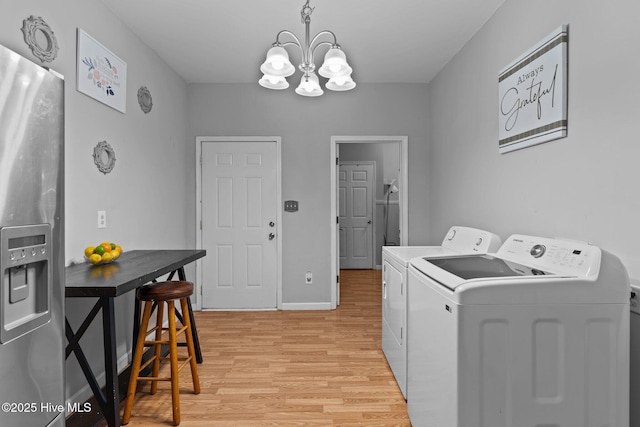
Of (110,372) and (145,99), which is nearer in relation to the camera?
(110,372)

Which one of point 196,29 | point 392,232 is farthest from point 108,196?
point 392,232

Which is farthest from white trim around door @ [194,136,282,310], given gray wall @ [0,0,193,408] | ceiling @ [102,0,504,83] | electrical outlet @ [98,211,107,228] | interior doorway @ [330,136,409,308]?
electrical outlet @ [98,211,107,228]

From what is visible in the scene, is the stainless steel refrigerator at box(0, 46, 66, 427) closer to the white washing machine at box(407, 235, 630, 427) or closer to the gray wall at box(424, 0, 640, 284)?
the white washing machine at box(407, 235, 630, 427)

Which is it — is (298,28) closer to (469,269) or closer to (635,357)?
(469,269)

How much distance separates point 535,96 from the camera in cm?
204

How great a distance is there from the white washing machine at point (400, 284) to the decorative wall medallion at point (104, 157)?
2.04 meters

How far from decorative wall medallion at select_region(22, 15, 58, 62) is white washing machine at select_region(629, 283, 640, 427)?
292cm

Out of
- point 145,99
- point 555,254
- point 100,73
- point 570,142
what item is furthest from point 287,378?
point 145,99

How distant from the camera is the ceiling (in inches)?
99.3

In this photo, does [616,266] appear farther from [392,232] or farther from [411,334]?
[392,232]

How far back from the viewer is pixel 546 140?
1952 mm

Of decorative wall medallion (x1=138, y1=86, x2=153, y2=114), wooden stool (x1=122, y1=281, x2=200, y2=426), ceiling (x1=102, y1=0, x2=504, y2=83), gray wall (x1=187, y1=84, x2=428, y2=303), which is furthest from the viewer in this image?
gray wall (x1=187, y1=84, x2=428, y2=303)

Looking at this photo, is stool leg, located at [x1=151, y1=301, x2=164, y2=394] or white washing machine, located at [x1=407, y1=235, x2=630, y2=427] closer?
white washing machine, located at [x1=407, y1=235, x2=630, y2=427]

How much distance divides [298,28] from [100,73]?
144cm
